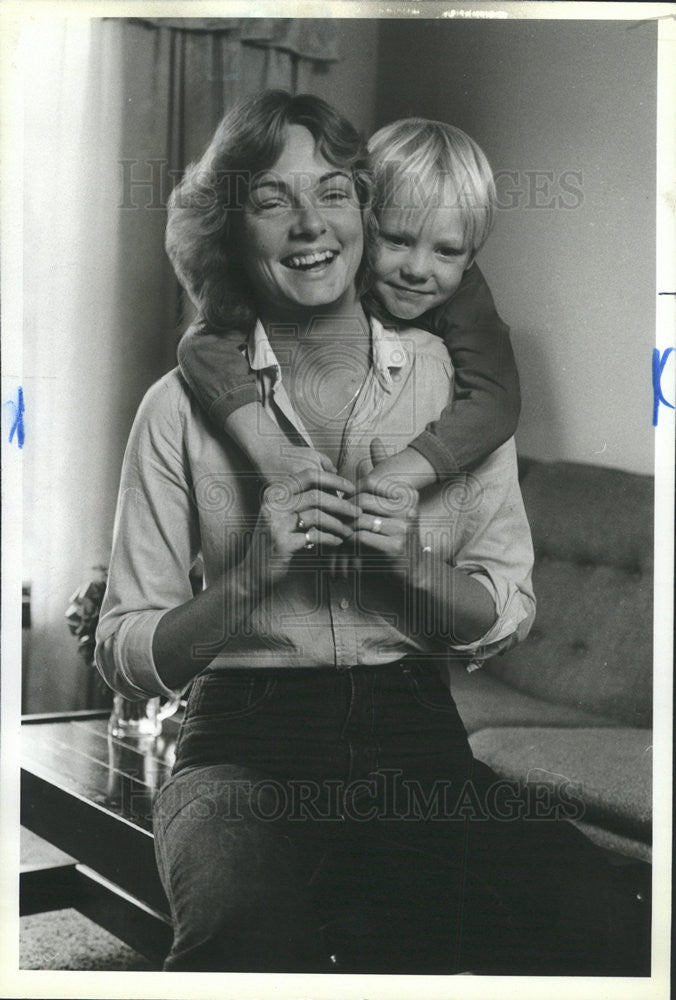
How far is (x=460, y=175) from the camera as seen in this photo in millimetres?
1432

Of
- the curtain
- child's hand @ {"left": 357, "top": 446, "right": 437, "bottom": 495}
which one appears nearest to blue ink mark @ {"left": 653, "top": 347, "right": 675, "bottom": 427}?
child's hand @ {"left": 357, "top": 446, "right": 437, "bottom": 495}

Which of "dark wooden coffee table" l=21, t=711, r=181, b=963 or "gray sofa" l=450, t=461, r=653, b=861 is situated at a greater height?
"gray sofa" l=450, t=461, r=653, b=861

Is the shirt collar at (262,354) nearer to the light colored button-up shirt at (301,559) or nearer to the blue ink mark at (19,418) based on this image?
the light colored button-up shirt at (301,559)

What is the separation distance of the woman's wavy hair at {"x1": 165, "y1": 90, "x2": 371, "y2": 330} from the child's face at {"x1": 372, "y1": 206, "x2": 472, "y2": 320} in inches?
1.6

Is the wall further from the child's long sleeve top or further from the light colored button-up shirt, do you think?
the light colored button-up shirt

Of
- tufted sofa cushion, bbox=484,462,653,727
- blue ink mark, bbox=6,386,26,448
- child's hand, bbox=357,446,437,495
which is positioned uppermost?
blue ink mark, bbox=6,386,26,448

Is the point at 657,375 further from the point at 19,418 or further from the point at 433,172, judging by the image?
the point at 19,418

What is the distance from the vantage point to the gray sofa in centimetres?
143

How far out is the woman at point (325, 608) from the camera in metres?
1.42

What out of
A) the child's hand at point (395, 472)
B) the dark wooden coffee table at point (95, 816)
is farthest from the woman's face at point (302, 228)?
the dark wooden coffee table at point (95, 816)

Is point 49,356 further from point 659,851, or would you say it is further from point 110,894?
point 659,851

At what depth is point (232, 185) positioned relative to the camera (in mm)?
1418

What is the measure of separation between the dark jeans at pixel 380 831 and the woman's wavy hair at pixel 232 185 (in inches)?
20.1

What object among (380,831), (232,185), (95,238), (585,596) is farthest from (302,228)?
(380,831)
